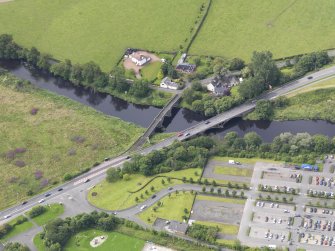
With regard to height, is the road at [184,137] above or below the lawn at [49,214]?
above

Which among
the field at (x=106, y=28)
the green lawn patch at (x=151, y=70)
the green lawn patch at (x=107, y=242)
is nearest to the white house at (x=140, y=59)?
the green lawn patch at (x=151, y=70)

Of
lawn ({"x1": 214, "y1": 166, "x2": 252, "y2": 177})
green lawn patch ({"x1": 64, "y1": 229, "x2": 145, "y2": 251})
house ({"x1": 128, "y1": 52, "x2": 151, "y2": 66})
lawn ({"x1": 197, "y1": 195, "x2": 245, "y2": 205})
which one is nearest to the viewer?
green lawn patch ({"x1": 64, "y1": 229, "x2": 145, "y2": 251})

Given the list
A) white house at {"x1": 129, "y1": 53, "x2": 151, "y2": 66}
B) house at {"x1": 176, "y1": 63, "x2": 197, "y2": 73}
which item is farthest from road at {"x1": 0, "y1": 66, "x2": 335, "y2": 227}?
white house at {"x1": 129, "y1": 53, "x2": 151, "y2": 66}

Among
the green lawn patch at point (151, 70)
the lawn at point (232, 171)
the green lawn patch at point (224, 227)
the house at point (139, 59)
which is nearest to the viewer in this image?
the green lawn patch at point (224, 227)

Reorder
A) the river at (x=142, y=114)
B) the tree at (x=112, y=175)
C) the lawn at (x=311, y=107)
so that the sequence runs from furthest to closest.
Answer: the lawn at (x=311, y=107), the river at (x=142, y=114), the tree at (x=112, y=175)

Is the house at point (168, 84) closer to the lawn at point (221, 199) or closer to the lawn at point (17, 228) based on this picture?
the lawn at point (221, 199)

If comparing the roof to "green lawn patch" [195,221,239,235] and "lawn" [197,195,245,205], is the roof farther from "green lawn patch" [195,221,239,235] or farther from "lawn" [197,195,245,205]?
"green lawn patch" [195,221,239,235]

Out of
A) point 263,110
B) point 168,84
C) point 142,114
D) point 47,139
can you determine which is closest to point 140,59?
point 168,84
